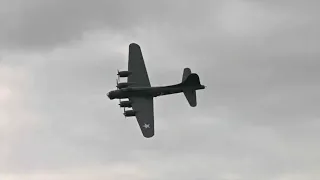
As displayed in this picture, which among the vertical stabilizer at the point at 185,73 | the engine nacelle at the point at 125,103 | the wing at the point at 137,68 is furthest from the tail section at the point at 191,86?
the engine nacelle at the point at 125,103

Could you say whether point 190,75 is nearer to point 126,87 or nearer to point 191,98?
point 191,98

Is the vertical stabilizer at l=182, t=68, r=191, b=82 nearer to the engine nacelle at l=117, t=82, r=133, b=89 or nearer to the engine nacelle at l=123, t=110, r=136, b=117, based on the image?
the engine nacelle at l=117, t=82, r=133, b=89

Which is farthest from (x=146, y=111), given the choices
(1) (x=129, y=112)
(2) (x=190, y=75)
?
(2) (x=190, y=75)

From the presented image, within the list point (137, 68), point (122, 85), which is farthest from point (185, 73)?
point (122, 85)

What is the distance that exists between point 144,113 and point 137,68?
11.5 meters

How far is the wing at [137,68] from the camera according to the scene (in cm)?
12300

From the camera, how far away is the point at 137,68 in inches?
4887

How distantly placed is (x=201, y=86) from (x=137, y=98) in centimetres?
1210

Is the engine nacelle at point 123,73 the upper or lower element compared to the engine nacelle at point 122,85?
upper

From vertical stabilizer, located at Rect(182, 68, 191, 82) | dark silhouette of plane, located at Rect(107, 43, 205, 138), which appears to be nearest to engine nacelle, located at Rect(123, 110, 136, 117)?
dark silhouette of plane, located at Rect(107, 43, 205, 138)

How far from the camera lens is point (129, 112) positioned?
4584 inches

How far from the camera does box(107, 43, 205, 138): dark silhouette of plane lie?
116500 mm

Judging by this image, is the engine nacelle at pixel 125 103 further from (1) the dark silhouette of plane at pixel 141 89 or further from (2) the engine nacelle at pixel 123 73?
(2) the engine nacelle at pixel 123 73

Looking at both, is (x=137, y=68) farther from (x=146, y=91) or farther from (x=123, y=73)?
(x=146, y=91)
